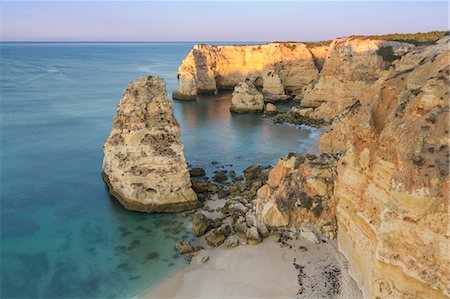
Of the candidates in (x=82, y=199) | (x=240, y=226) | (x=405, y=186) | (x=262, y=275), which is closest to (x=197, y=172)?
(x=82, y=199)

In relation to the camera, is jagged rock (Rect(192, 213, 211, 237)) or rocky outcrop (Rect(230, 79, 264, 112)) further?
rocky outcrop (Rect(230, 79, 264, 112))

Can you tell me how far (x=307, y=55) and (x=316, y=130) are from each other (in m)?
25.0

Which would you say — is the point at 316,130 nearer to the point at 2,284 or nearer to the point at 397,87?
the point at 397,87

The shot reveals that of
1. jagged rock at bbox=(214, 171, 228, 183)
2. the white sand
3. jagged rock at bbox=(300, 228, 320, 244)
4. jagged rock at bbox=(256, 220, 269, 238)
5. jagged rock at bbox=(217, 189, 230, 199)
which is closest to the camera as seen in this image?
the white sand

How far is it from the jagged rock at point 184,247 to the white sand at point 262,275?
0.56 metres

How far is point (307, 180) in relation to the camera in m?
20.5

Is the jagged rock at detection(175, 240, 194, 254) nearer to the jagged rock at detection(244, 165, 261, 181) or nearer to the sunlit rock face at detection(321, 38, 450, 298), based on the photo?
the sunlit rock face at detection(321, 38, 450, 298)

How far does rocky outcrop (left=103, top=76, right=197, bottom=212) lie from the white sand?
5.49 m

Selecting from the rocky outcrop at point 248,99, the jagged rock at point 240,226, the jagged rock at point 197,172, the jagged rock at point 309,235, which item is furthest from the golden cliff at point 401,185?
the rocky outcrop at point 248,99

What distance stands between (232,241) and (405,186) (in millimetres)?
10519

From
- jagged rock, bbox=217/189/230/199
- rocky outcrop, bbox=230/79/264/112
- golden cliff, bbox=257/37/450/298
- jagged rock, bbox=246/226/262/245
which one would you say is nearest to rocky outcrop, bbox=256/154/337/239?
jagged rock, bbox=246/226/262/245

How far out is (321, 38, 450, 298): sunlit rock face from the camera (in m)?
10.4

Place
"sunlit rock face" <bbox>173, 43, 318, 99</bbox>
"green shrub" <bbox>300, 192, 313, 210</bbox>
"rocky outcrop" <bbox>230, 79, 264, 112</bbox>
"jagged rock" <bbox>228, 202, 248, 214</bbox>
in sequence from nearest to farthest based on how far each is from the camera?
"green shrub" <bbox>300, 192, 313, 210</bbox>, "jagged rock" <bbox>228, 202, 248, 214</bbox>, "rocky outcrop" <bbox>230, 79, 264, 112</bbox>, "sunlit rock face" <bbox>173, 43, 318, 99</bbox>

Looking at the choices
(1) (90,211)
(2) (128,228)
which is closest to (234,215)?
(2) (128,228)
